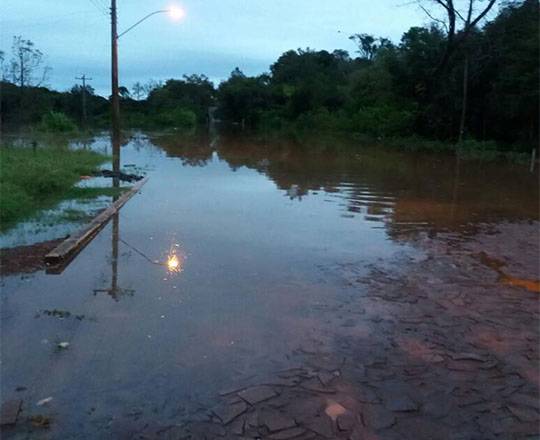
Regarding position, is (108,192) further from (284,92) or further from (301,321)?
(284,92)

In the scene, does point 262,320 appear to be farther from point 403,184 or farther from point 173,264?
point 403,184

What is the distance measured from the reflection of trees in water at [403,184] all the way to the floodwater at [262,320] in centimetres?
66

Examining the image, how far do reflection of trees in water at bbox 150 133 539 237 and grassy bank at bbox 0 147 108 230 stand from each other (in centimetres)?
586

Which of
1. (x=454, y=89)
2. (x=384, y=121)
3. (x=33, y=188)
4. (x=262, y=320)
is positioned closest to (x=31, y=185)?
(x=33, y=188)

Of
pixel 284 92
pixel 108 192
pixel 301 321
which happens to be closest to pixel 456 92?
pixel 108 192

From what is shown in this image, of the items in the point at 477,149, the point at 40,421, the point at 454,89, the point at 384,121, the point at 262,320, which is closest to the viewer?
the point at 40,421

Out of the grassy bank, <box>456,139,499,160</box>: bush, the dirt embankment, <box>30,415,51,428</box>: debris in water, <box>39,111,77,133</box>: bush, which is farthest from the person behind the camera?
<box>39,111,77,133</box>: bush

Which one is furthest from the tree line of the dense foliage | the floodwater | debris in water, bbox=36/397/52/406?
debris in water, bbox=36/397/52/406

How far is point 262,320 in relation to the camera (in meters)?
6.13

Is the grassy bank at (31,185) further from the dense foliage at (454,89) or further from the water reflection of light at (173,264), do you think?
the dense foliage at (454,89)

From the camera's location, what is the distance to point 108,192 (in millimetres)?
14164

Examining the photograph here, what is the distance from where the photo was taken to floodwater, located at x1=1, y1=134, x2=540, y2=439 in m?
4.31

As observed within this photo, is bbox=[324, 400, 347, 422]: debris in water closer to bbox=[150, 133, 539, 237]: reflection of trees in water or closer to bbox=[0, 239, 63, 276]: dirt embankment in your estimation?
bbox=[0, 239, 63, 276]: dirt embankment

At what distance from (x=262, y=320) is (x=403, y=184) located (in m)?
13.5
